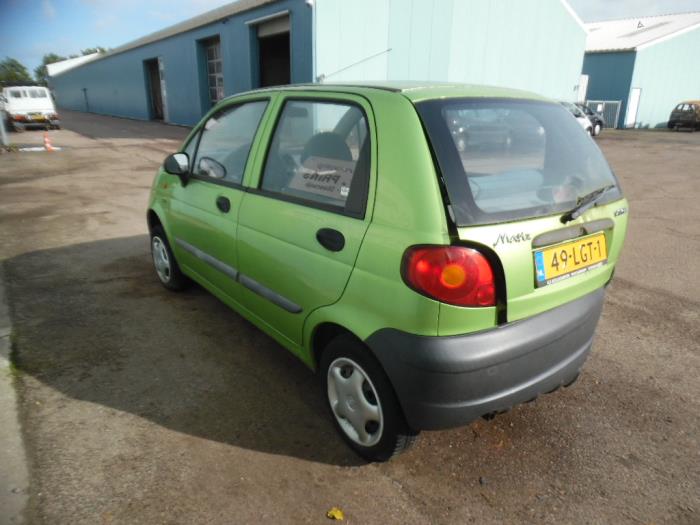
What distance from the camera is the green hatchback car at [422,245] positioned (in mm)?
1871

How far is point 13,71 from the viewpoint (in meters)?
88.8

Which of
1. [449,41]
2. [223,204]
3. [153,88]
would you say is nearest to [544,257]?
[223,204]

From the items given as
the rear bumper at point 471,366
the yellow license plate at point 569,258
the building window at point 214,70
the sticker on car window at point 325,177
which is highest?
the building window at point 214,70

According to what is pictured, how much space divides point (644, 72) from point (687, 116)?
14.2ft

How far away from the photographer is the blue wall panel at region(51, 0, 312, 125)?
48.9 ft

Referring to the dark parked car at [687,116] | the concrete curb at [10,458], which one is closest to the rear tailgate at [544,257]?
the concrete curb at [10,458]

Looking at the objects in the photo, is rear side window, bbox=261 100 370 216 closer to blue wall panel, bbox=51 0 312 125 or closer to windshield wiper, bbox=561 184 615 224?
windshield wiper, bbox=561 184 615 224

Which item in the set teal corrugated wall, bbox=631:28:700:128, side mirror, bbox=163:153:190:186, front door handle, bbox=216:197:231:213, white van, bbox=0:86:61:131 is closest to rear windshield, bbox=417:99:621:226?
front door handle, bbox=216:197:231:213

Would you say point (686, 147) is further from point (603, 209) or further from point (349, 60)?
point (603, 209)

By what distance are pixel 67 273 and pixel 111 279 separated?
53 centimetres

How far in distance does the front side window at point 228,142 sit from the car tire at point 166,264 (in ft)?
2.92

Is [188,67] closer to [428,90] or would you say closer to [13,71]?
[428,90]

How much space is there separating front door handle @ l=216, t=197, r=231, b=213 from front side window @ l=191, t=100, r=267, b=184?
0.13m

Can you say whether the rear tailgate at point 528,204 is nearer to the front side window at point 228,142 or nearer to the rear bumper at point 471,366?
the rear bumper at point 471,366
